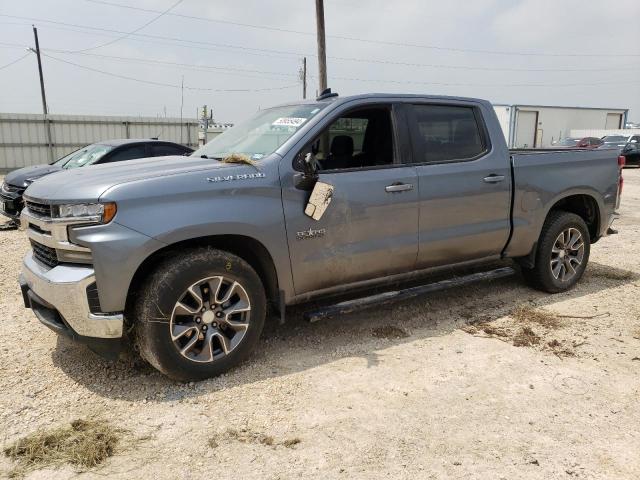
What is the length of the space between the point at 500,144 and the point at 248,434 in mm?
3475

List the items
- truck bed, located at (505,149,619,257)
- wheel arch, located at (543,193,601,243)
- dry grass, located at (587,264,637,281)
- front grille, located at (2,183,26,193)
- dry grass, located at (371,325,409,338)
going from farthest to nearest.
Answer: front grille, located at (2,183,26,193)
dry grass, located at (587,264,637,281)
wheel arch, located at (543,193,601,243)
truck bed, located at (505,149,619,257)
dry grass, located at (371,325,409,338)

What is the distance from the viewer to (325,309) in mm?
4043

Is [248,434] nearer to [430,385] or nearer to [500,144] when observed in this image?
[430,385]

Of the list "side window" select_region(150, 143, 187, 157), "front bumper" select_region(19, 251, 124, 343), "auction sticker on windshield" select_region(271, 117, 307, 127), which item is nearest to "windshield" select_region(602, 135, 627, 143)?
"side window" select_region(150, 143, 187, 157)

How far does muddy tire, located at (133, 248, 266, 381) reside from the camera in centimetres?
332

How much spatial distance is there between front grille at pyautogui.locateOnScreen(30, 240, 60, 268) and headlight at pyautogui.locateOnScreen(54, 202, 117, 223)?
12.7 inches

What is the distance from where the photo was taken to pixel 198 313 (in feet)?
11.4

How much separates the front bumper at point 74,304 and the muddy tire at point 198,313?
0.21 meters

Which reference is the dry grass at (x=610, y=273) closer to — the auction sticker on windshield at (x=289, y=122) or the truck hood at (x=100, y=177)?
the auction sticker on windshield at (x=289, y=122)

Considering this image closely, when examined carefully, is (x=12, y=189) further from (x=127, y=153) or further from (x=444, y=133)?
(x=444, y=133)

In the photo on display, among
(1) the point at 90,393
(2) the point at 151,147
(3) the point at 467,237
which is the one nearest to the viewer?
(1) the point at 90,393

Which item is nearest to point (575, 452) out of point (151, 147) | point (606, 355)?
point (606, 355)

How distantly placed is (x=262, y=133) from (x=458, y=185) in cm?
172

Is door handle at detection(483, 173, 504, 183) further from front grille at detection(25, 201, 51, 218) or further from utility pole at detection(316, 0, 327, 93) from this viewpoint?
utility pole at detection(316, 0, 327, 93)
